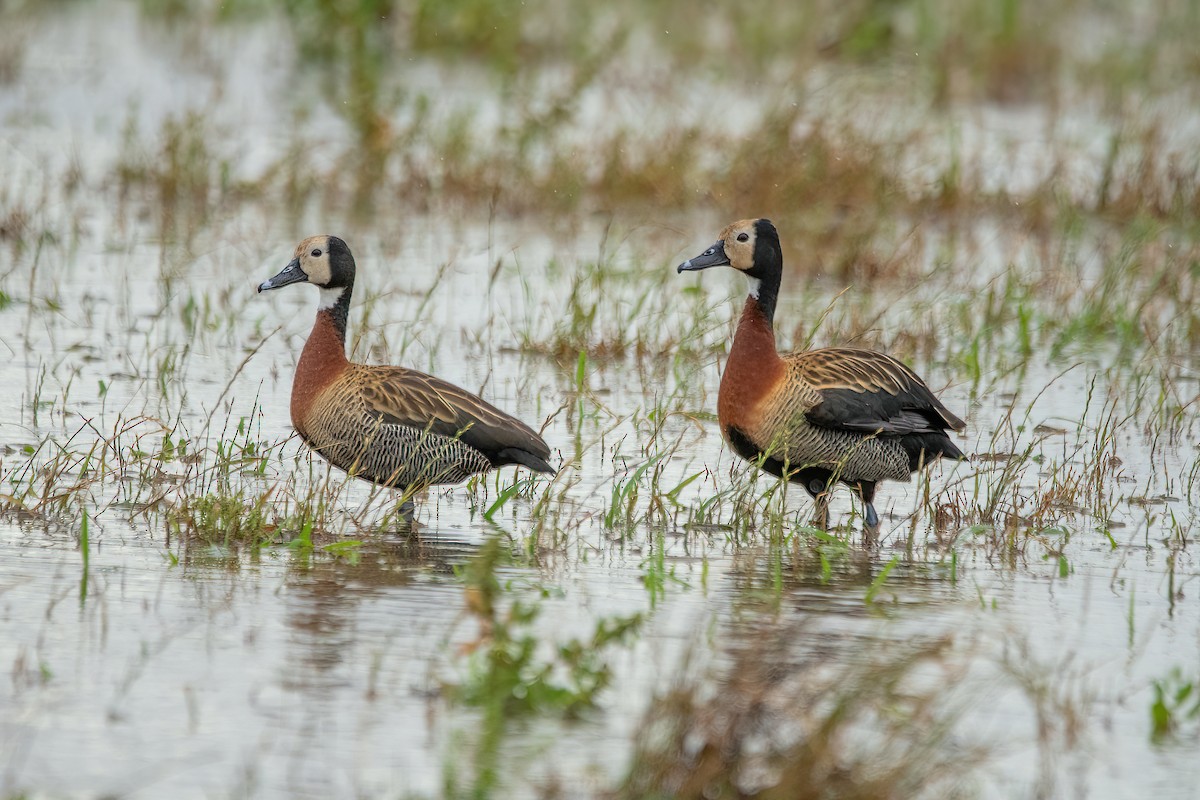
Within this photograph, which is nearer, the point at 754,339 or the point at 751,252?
the point at 754,339

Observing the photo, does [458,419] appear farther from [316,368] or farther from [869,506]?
[869,506]

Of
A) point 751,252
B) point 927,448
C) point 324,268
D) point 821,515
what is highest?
point 751,252

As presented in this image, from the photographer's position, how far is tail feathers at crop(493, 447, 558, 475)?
24.5ft

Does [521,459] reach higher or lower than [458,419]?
lower

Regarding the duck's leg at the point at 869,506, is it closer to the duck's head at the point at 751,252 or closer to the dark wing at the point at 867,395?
the dark wing at the point at 867,395

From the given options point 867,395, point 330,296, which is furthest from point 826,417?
point 330,296

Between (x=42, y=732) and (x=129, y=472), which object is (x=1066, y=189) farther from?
(x=42, y=732)

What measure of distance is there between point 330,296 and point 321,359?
0.45 metres

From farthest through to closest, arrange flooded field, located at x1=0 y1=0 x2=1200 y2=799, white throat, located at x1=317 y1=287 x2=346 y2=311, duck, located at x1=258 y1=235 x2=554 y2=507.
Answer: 1. white throat, located at x1=317 y1=287 x2=346 y2=311
2. duck, located at x1=258 y1=235 x2=554 y2=507
3. flooded field, located at x1=0 y1=0 x2=1200 y2=799

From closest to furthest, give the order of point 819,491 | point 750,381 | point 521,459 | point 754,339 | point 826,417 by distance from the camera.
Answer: point 521,459
point 826,417
point 750,381
point 754,339
point 819,491

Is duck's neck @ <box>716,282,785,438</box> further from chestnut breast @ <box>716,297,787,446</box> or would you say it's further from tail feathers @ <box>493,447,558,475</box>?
tail feathers @ <box>493,447,558,475</box>

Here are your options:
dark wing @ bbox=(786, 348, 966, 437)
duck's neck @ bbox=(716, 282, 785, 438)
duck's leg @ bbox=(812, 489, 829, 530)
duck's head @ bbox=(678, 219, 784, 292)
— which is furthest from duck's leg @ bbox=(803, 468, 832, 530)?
duck's head @ bbox=(678, 219, 784, 292)

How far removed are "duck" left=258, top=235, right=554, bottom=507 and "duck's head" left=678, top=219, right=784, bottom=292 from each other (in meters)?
1.23

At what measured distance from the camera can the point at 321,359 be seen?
25.7 ft
